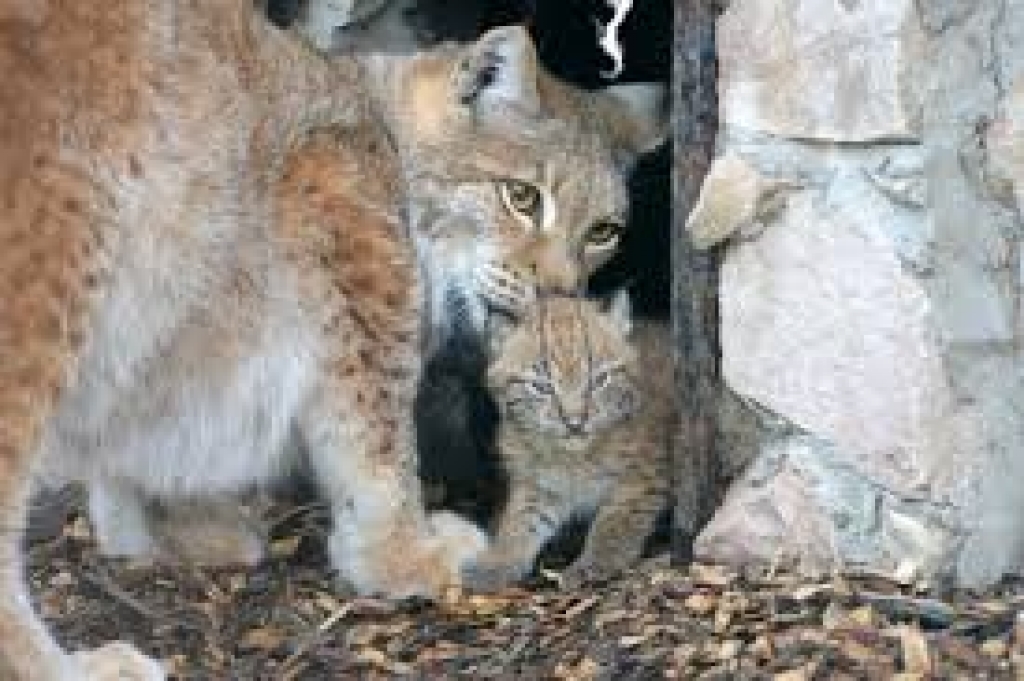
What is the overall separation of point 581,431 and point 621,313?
0.87 ft

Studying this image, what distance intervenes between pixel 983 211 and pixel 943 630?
75 cm

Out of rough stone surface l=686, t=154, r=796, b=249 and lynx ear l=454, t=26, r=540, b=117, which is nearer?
rough stone surface l=686, t=154, r=796, b=249

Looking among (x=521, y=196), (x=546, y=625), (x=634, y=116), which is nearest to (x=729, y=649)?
(x=546, y=625)

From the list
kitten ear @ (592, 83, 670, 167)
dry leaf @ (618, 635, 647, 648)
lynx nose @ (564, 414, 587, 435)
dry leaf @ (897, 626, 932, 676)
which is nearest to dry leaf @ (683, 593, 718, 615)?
dry leaf @ (618, 635, 647, 648)

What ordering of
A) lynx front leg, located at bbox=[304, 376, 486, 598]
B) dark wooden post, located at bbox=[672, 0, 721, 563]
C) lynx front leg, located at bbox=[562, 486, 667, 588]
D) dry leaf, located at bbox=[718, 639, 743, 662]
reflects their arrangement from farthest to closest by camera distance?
lynx front leg, located at bbox=[562, 486, 667, 588]
lynx front leg, located at bbox=[304, 376, 486, 598]
dark wooden post, located at bbox=[672, 0, 721, 563]
dry leaf, located at bbox=[718, 639, 743, 662]

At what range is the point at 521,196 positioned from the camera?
526 centimetres

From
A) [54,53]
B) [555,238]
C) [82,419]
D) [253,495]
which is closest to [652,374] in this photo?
[555,238]

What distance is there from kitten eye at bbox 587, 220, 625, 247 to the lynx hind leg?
1.47 m

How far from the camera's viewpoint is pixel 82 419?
4.55 meters

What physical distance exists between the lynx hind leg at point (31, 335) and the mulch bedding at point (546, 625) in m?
0.56

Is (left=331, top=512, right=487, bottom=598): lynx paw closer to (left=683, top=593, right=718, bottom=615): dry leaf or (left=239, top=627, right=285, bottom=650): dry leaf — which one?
(left=239, top=627, right=285, bottom=650): dry leaf

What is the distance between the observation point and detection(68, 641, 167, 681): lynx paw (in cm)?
446

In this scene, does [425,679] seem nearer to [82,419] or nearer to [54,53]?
[82,419]

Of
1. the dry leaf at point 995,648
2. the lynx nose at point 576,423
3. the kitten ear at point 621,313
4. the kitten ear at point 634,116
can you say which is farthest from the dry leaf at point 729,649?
the kitten ear at point 634,116
